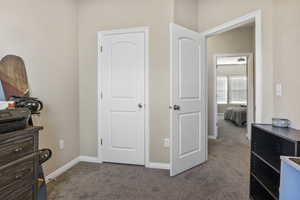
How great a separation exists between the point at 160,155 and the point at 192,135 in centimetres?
57

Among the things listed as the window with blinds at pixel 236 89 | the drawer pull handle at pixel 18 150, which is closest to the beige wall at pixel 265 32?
the drawer pull handle at pixel 18 150

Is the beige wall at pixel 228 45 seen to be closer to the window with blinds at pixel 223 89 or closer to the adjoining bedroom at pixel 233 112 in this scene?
the adjoining bedroom at pixel 233 112

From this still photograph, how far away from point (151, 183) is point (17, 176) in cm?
150

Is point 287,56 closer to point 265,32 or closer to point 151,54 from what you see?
point 265,32

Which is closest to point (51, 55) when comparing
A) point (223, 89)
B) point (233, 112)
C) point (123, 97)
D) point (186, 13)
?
point (123, 97)

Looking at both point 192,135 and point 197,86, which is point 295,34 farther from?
point 192,135

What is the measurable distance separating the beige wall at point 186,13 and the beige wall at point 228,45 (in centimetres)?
214

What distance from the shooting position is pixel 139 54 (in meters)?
2.91

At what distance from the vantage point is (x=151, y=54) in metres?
2.87

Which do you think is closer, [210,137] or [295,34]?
[295,34]

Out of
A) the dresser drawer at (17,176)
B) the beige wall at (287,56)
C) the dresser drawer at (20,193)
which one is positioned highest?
the beige wall at (287,56)

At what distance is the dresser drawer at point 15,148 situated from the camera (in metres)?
1.31

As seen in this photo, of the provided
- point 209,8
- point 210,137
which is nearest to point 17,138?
point 209,8

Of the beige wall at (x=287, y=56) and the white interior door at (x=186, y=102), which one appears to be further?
the white interior door at (x=186, y=102)
